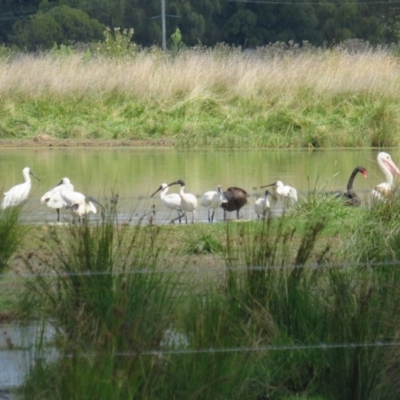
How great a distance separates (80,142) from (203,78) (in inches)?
164

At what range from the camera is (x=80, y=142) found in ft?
65.3

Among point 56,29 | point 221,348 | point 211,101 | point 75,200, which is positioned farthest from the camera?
point 56,29

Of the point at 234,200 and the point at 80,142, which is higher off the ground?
the point at 234,200

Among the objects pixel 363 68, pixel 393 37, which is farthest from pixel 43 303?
pixel 393 37

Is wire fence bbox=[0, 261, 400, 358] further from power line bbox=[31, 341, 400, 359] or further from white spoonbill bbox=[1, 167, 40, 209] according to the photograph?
white spoonbill bbox=[1, 167, 40, 209]

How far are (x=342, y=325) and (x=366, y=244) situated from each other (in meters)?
1.61

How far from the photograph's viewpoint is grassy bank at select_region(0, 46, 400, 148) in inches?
777

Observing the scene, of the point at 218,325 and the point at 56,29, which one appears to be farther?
the point at 56,29

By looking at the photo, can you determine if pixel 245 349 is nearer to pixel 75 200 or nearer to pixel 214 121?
pixel 75 200

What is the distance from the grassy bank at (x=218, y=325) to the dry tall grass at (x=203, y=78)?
17.0m

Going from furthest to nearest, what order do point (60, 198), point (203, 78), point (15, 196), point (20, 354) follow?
point (203, 78) < point (60, 198) < point (15, 196) < point (20, 354)

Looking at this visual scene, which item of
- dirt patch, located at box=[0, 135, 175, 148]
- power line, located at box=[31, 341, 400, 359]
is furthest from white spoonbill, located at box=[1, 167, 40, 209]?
dirt patch, located at box=[0, 135, 175, 148]

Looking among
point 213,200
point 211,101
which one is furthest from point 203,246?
point 211,101

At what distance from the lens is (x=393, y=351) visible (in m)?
4.68
